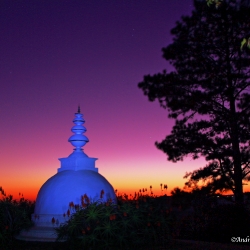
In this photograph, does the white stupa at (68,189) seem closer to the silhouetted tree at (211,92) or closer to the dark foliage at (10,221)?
the dark foliage at (10,221)

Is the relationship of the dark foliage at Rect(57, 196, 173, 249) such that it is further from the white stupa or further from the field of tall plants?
the white stupa

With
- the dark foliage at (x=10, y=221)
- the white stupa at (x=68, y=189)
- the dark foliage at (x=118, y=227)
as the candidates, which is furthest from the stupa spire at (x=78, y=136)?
the dark foliage at (x=118, y=227)

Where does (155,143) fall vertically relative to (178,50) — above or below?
below

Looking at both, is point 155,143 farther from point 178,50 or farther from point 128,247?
point 128,247

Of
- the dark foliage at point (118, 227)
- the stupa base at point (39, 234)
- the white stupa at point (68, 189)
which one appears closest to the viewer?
the dark foliage at point (118, 227)

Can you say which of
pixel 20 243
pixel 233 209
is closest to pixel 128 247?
pixel 20 243

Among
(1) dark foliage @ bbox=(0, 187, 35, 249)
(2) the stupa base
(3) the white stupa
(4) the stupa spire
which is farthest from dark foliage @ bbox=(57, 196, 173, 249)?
(4) the stupa spire

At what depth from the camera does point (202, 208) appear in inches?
699

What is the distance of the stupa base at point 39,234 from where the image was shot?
1211cm

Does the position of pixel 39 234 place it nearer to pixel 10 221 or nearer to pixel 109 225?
pixel 10 221

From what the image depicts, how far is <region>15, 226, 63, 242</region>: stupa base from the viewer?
12.1m

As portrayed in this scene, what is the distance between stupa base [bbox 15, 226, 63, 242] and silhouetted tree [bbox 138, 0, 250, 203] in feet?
28.1

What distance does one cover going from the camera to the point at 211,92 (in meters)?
19.2

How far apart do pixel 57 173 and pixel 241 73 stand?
10188 mm
